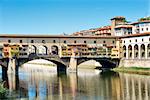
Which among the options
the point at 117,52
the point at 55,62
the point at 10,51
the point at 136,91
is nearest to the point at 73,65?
the point at 55,62

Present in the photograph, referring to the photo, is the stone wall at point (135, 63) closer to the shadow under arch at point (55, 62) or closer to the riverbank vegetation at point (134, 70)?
the riverbank vegetation at point (134, 70)

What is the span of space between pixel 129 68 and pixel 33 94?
32956mm

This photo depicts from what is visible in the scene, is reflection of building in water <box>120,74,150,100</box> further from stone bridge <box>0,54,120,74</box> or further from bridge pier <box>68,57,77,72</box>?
stone bridge <box>0,54,120,74</box>

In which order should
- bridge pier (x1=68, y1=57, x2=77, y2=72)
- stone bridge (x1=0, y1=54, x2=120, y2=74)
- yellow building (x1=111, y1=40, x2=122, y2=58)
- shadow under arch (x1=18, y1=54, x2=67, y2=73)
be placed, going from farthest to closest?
1. yellow building (x1=111, y1=40, x2=122, y2=58)
2. bridge pier (x1=68, y1=57, x2=77, y2=72)
3. shadow under arch (x1=18, y1=54, x2=67, y2=73)
4. stone bridge (x1=0, y1=54, x2=120, y2=74)

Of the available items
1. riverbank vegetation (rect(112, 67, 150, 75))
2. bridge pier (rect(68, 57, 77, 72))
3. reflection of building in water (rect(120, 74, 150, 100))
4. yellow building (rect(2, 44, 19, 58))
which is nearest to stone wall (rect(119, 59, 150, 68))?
riverbank vegetation (rect(112, 67, 150, 75))

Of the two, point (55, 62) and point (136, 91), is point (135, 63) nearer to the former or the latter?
point (55, 62)

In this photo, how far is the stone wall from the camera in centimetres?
6477

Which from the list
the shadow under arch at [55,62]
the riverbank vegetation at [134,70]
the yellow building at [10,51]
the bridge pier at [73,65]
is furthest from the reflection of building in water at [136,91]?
the yellow building at [10,51]

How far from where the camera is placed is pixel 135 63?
68.0 meters

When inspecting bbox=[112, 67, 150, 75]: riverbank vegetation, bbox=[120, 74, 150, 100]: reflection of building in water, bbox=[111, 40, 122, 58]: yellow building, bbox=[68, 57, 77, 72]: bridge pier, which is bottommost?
bbox=[120, 74, 150, 100]: reflection of building in water

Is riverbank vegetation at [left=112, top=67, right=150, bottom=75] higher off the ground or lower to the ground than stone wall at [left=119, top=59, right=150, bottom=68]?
lower

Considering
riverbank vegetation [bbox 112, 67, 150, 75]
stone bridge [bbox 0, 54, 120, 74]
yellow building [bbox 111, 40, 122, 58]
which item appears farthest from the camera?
yellow building [bbox 111, 40, 122, 58]

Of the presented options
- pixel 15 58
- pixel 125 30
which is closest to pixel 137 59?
pixel 125 30

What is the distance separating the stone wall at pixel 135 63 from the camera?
64769mm
